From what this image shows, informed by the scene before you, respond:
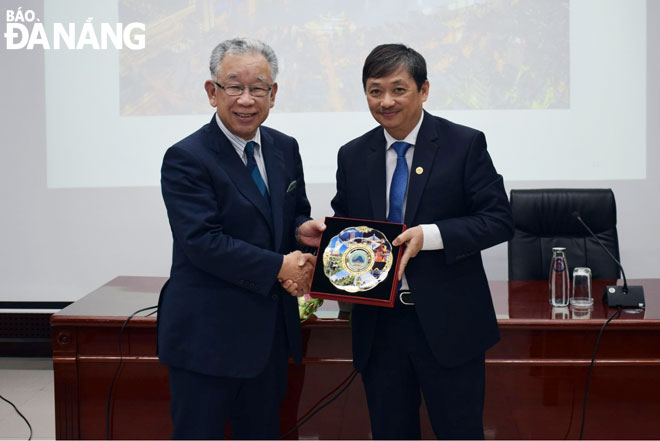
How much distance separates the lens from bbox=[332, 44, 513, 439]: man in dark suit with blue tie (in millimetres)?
1582

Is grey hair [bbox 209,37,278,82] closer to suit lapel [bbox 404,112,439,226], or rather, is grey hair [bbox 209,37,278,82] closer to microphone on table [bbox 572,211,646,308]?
suit lapel [bbox 404,112,439,226]

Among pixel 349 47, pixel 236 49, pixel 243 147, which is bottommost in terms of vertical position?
pixel 243 147

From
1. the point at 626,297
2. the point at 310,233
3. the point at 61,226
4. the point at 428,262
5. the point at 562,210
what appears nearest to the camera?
the point at 428,262

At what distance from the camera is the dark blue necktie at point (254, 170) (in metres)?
1.64

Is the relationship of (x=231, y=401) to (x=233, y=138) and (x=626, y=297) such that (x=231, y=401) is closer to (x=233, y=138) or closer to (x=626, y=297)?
(x=233, y=138)

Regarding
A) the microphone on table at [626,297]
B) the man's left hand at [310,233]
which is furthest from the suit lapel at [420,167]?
the microphone on table at [626,297]

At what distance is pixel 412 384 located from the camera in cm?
166

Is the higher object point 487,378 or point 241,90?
point 241,90

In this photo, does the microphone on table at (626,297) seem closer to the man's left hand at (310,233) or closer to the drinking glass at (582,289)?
the drinking glass at (582,289)

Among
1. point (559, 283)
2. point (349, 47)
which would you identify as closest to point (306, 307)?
point (559, 283)

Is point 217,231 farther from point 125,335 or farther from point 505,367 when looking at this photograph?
point 505,367

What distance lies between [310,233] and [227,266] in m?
0.30

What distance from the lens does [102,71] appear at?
3.60 m
